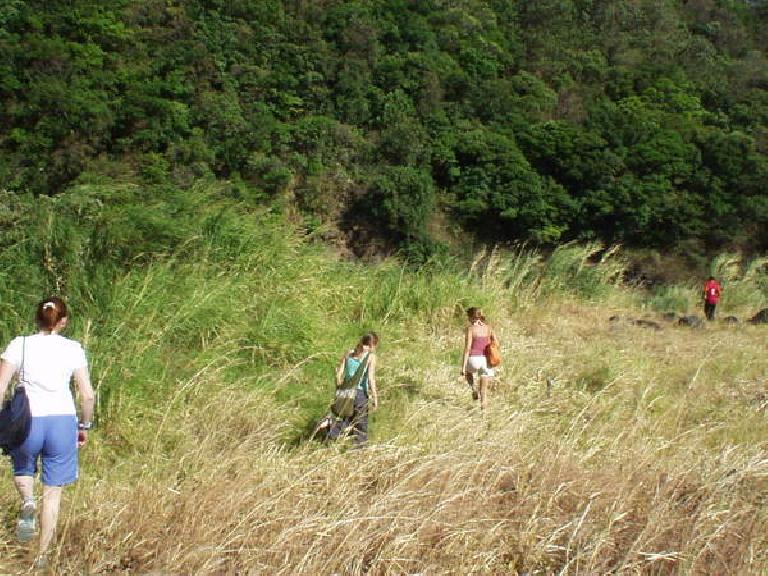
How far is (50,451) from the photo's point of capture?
3.28 metres

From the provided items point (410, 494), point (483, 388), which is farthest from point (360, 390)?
point (410, 494)

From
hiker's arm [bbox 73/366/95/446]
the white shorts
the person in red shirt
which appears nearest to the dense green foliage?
the person in red shirt

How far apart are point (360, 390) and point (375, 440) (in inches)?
15.0

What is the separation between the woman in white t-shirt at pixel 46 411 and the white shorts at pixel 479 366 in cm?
372

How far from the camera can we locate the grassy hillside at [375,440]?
11.0 ft

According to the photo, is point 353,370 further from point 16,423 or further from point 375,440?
point 16,423

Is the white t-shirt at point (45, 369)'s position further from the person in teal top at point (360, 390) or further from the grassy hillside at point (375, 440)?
Result: the person in teal top at point (360, 390)

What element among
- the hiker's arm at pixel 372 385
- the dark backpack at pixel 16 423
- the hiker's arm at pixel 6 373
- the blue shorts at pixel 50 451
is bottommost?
the hiker's arm at pixel 372 385

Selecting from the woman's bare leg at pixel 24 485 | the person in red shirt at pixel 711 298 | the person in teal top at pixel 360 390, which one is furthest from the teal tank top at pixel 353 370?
the person in red shirt at pixel 711 298

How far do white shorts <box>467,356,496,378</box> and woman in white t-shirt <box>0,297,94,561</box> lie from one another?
3715mm

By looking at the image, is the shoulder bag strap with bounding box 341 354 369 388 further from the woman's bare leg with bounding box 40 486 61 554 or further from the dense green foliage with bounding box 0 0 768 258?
the dense green foliage with bounding box 0 0 768 258

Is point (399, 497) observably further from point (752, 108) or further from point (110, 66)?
point (752, 108)

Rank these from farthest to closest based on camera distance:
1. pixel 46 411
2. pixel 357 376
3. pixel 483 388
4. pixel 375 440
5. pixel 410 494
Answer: pixel 483 388, pixel 357 376, pixel 375 440, pixel 410 494, pixel 46 411

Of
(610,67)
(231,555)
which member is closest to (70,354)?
(231,555)
